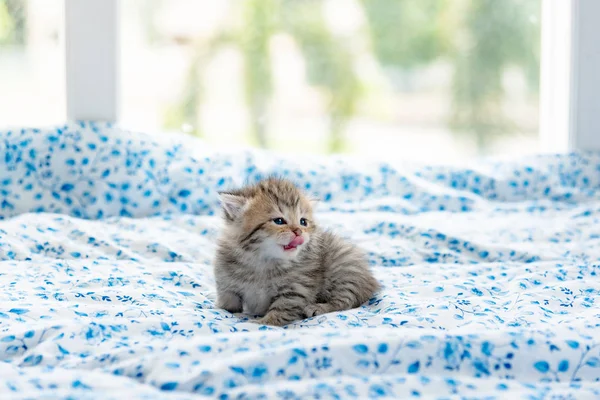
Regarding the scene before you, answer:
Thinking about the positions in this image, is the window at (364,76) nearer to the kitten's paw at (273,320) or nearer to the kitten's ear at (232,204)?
the kitten's ear at (232,204)

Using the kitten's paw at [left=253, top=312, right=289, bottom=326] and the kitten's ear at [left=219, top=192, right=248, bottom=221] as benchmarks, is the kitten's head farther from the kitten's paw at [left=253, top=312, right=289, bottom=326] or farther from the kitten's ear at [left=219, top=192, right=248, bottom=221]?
the kitten's paw at [left=253, top=312, right=289, bottom=326]

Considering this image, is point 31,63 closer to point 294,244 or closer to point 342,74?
point 342,74

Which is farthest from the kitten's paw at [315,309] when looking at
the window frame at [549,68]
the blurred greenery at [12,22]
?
the blurred greenery at [12,22]

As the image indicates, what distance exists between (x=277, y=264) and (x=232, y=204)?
0.54 ft

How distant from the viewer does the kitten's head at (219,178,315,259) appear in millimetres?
1670

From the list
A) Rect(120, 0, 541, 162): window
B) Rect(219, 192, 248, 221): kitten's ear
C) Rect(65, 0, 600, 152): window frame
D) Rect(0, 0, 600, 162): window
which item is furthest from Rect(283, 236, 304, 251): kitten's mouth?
Rect(120, 0, 541, 162): window

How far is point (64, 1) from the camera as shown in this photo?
3.19 m

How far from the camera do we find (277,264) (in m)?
1.73

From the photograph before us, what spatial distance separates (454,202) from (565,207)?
417 mm

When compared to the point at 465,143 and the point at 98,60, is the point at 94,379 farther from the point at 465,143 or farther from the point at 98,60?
the point at 465,143

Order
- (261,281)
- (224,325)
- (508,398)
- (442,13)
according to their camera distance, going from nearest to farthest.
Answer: (508,398) → (224,325) → (261,281) → (442,13)

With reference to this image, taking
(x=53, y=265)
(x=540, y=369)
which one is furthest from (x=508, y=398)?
(x=53, y=265)

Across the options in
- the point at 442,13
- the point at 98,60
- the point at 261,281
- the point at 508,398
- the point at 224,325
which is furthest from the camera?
the point at 442,13

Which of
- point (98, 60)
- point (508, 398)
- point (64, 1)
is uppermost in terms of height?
point (64, 1)
